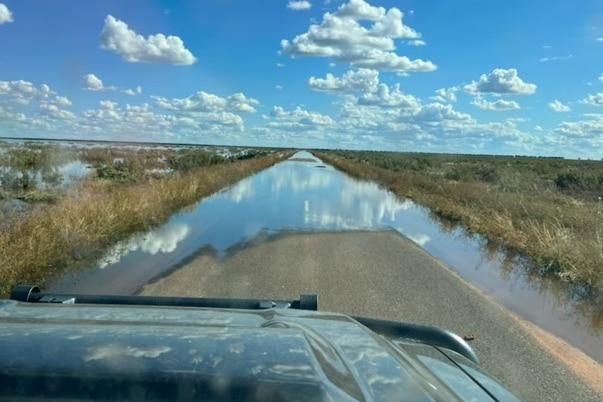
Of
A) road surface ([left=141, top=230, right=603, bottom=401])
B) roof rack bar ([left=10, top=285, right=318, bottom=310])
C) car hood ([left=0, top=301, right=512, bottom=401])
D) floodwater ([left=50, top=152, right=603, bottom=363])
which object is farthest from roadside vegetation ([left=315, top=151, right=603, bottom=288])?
car hood ([left=0, top=301, right=512, bottom=401])

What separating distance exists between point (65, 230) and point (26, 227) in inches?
27.5

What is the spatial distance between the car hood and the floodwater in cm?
534

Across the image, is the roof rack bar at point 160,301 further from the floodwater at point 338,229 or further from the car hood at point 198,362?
the floodwater at point 338,229

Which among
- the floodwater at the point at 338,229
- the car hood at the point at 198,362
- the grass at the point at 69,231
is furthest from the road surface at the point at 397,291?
the car hood at the point at 198,362

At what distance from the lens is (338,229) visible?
14.5 metres

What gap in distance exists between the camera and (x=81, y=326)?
1.63m

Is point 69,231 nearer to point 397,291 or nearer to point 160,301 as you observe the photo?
point 397,291

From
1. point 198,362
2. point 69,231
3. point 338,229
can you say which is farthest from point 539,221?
point 198,362

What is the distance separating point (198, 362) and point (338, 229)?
43.3 ft

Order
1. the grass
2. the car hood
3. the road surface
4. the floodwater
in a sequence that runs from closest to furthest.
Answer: the car hood
the road surface
the floodwater
the grass

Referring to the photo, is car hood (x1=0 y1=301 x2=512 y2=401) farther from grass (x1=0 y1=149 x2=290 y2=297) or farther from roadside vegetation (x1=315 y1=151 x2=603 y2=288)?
roadside vegetation (x1=315 y1=151 x2=603 y2=288)

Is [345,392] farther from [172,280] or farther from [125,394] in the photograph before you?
[172,280]

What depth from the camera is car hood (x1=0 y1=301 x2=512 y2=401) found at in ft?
4.06

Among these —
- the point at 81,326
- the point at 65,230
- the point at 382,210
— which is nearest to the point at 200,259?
the point at 65,230
